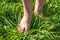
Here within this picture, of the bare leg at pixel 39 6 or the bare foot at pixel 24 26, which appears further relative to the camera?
the bare leg at pixel 39 6

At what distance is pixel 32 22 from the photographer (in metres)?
2.31

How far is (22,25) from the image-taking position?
7.23 feet

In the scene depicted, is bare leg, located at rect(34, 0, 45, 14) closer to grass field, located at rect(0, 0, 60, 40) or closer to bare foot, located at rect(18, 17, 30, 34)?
grass field, located at rect(0, 0, 60, 40)

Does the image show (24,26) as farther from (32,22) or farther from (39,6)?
(39,6)

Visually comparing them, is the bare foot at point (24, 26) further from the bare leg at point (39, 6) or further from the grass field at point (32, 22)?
the bare leg at point (39, 6)

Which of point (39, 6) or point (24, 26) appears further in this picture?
point (39, 6)

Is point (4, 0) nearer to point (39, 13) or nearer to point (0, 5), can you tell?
point (0, 5)

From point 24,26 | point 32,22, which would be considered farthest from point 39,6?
point 24,26

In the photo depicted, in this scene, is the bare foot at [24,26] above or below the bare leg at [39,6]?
below

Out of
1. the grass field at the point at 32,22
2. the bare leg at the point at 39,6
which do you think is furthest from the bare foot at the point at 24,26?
the bare leg at the point at 39,6

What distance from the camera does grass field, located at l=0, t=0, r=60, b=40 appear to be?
2.16 meters

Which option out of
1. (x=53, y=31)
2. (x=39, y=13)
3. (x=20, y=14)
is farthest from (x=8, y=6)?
(x=53, y=31)

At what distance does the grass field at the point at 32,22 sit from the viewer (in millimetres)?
2156

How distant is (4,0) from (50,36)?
926 mm
